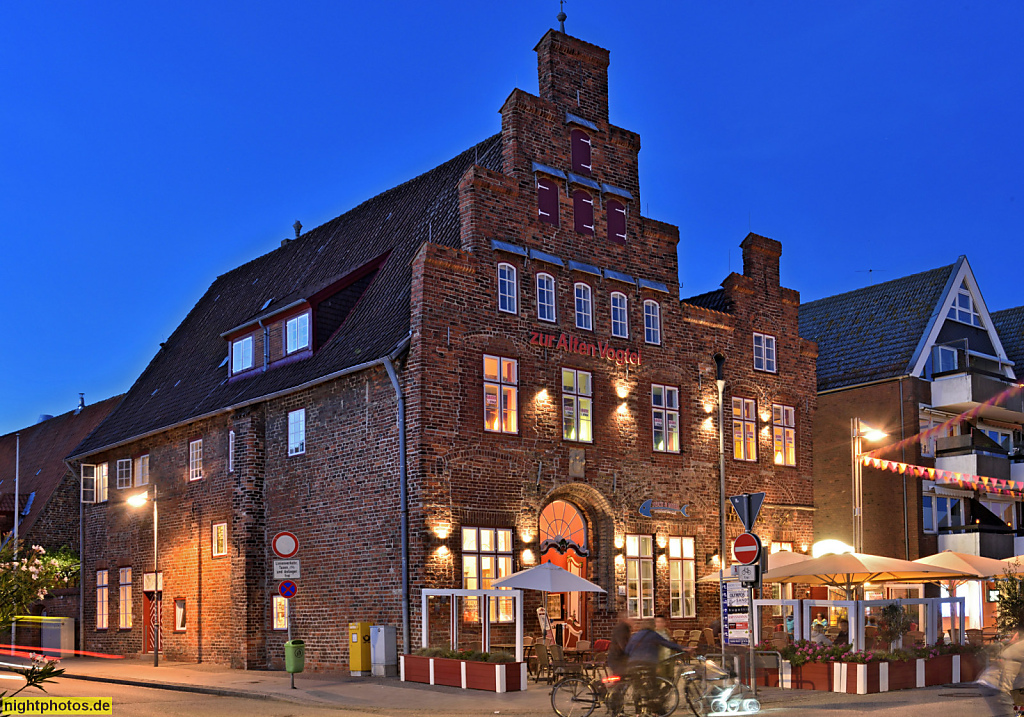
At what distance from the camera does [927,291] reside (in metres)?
39.7

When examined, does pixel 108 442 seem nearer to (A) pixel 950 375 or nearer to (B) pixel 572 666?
(B) pixel 572 666

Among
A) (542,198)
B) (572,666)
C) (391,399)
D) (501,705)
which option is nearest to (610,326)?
(542,198)

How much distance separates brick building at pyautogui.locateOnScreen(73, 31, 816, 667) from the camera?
25703 millimetres

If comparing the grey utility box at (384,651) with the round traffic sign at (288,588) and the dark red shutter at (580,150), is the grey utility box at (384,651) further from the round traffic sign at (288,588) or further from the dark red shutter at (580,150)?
the dark red shutter at (580,150)

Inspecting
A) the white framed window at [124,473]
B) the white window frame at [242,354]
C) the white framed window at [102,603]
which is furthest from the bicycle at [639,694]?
the white framed window at [102,603]

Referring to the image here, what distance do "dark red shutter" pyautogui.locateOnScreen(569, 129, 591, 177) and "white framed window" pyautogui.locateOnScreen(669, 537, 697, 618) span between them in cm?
993

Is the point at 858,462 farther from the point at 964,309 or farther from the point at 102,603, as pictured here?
the point at 102,603

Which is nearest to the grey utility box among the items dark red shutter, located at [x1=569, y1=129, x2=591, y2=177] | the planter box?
the planter box

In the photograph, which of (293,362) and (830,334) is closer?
(293,362)

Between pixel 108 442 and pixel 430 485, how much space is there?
1710 centimetres

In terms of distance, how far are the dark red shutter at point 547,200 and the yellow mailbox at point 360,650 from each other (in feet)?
35.2

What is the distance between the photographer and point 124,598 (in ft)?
117

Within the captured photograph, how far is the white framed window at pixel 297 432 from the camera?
94.5 feet

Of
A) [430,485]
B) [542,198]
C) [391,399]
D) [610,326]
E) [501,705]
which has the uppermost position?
[542,198]
